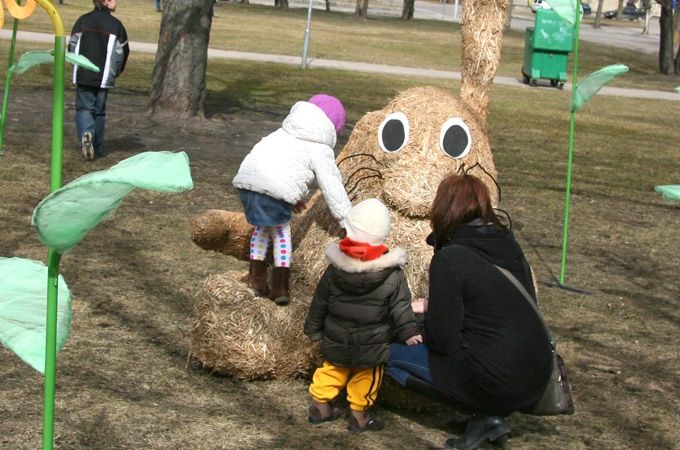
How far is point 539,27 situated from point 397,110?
51.2ft

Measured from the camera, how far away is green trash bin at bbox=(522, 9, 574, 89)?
2031 cm

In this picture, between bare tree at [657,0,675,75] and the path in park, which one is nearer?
the path in park

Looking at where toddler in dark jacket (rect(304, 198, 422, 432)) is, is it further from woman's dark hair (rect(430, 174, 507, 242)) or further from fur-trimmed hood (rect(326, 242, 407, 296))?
woman's dark hair (rect(430, 174, 507, 242))

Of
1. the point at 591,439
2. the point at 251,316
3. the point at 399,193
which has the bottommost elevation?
→ the point at 591,439

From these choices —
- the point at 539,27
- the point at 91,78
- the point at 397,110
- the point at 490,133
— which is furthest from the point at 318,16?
the point at 397,110

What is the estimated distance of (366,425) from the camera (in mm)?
4586

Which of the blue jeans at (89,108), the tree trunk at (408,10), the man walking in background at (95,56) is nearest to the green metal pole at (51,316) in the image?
the man walking in background at (95,56)

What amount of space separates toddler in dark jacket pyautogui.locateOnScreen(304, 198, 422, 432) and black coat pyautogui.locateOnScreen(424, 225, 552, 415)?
0.50 feet

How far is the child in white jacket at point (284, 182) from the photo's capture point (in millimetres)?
4887

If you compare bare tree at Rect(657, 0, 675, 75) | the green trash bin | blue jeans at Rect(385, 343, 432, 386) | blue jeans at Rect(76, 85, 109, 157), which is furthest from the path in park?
blue jeans at Rect(385, 343, 432, 386)

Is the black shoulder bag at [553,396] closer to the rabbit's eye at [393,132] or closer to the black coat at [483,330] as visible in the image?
the black coat at [483,330]

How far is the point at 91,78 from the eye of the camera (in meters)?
9.30

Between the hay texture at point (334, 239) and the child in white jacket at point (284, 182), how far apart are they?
0.15 m

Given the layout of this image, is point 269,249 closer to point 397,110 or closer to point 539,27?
point 397,110
